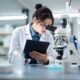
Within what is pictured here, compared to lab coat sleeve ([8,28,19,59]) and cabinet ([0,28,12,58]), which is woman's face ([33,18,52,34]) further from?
cabinet ([0,28,12,58])

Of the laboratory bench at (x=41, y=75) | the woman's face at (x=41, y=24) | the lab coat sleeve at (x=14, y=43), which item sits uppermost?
the woman's face at (x=41, y=24)

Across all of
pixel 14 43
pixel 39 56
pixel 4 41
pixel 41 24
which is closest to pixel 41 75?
pixel 39 56

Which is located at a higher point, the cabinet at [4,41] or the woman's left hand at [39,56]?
the cabinet at [4,41]

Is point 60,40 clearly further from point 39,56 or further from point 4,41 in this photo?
point 4,41

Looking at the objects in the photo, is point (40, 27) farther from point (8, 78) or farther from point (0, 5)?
point (0, 5)

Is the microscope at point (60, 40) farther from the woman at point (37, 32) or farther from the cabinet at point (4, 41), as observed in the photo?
the cabinet at point (4, 41)

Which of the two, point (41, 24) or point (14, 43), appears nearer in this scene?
point (41, 24)

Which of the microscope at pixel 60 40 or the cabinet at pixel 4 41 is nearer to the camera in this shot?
the microscope at pixel 60 40

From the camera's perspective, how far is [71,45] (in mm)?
1777

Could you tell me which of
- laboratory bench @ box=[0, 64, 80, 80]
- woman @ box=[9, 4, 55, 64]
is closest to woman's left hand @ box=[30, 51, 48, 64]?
woman @ box=[9, 4, 55, 64]

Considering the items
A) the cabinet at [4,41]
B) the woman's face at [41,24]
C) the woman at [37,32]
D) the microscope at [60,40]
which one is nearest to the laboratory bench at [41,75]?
the microscope at [60,40]

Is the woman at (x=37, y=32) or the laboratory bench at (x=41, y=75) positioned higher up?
the woman at (x=37, y=32)

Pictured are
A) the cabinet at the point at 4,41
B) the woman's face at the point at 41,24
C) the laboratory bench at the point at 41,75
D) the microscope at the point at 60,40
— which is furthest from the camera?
the cabinet at the point at 4,41

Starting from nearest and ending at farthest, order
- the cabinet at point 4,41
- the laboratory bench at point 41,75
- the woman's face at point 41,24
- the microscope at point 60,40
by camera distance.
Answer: the laboratory bench at point 41,75 < the microscope at point 60,40 < the woman's face at point 41,24 < the cabinet at point 4,41
